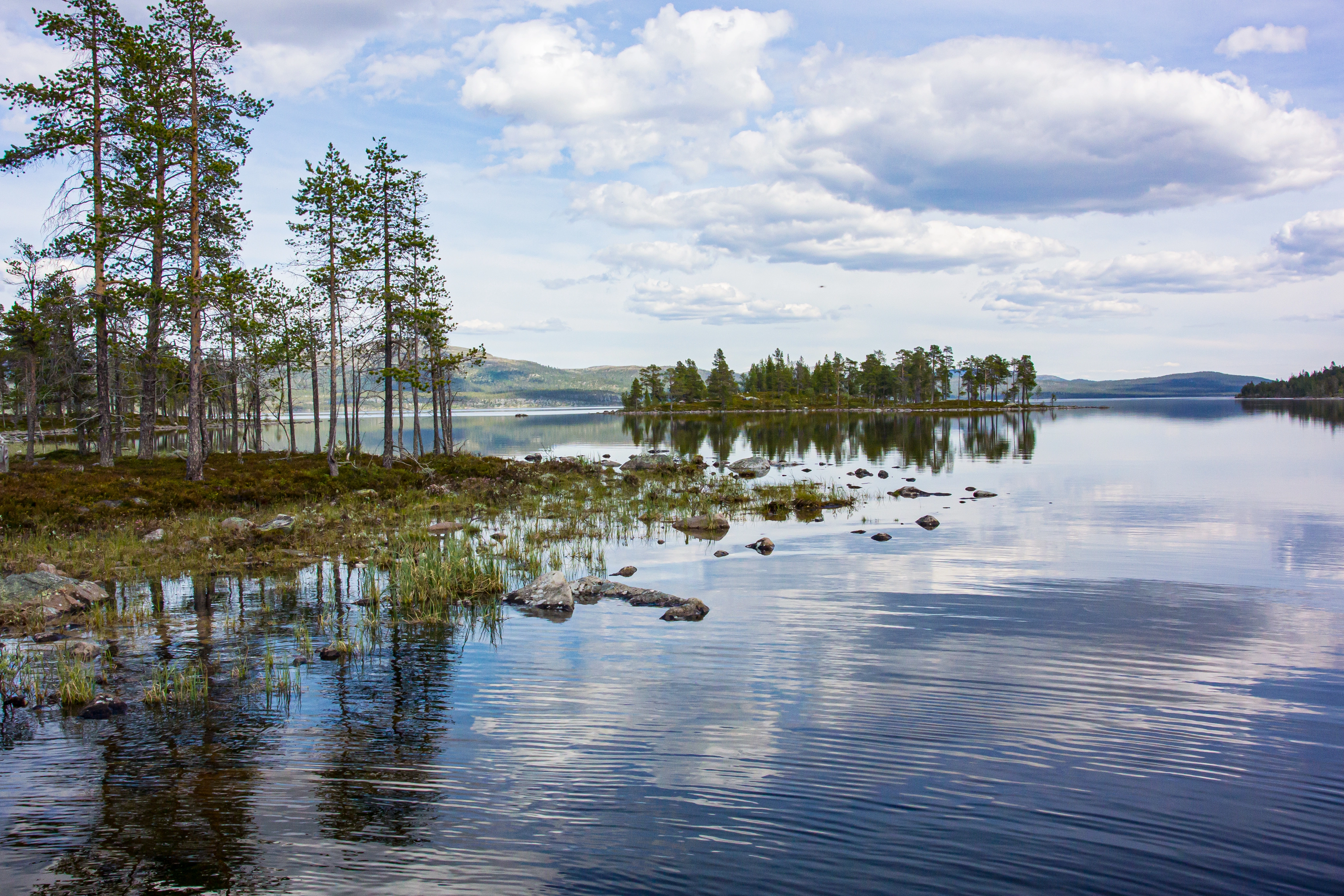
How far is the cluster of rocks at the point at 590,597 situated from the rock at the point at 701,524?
7956 mm

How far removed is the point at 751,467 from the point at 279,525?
2837cm

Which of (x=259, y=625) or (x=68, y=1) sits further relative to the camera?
(x=68, y=1)

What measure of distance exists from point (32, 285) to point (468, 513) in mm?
24247

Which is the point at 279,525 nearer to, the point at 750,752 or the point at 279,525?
the point at 279,525

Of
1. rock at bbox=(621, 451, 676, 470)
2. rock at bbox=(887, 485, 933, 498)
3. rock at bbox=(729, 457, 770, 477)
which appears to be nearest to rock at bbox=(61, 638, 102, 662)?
rock at bbox=(887, 485, 933, 498)

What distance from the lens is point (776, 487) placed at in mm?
32594

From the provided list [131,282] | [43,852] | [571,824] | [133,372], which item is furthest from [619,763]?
[133,372]

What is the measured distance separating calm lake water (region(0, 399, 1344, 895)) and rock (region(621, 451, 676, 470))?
1008 inches

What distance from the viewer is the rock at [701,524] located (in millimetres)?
23719

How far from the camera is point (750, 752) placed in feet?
26.3

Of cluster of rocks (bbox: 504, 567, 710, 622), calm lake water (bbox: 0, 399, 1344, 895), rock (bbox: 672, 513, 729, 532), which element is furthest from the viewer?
rock (bbox: 672, 513, 729, 532)

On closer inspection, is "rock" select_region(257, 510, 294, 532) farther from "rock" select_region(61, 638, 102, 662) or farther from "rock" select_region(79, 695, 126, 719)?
"rock" select_region(79, 695, 126, 719)

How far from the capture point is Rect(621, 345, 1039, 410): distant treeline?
17750cm

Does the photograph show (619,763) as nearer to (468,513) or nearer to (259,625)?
(259,625)
